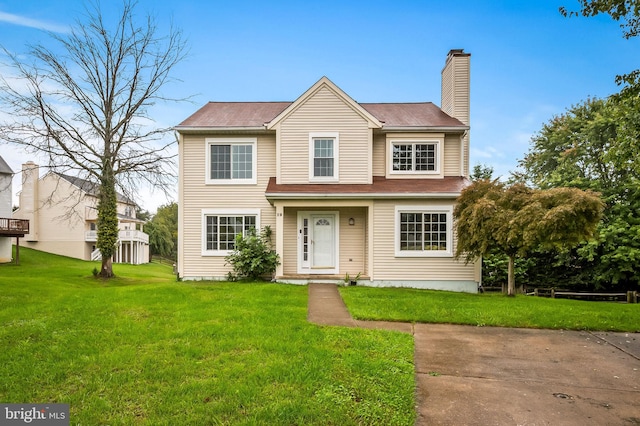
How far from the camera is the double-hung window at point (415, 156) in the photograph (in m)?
14.5

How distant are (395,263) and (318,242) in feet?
9.79

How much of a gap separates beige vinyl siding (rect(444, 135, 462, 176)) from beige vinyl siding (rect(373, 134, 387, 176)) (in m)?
2.46

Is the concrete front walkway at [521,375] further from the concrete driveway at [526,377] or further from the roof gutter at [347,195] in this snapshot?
the roof gutter at [347,195]

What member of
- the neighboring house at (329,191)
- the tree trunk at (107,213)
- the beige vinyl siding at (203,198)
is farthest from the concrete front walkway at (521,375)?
the tree trunk at (107,213)

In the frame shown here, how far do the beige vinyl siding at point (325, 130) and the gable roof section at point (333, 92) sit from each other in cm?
10

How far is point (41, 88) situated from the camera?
1533 cm

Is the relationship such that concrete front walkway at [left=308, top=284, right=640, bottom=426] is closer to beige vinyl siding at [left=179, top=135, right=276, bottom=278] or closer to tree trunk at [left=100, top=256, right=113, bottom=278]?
beige vinyl siding at [left=179, top=135, right=276, bottom=278]

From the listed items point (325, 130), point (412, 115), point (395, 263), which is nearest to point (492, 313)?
point (395, 263)

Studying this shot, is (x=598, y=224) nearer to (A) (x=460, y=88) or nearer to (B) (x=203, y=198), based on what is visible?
(A) (x=460, y=88)

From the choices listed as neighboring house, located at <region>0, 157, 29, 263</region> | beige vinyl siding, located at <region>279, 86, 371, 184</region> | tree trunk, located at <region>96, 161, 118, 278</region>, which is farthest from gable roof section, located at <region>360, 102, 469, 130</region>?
neighboring house, located at <region>0, 157, 29, 263</region>

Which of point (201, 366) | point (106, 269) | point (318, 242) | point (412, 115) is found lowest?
point (106, 269)

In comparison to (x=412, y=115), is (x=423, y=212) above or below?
below

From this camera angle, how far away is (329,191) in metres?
12.9

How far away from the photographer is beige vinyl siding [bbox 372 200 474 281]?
43.5 ft
